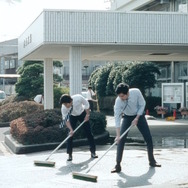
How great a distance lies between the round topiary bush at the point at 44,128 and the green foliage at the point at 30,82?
15.9m

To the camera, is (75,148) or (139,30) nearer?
(75,148)

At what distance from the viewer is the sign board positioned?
25.4m

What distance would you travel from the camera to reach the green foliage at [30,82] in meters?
31.1

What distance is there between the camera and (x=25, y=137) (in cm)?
1291

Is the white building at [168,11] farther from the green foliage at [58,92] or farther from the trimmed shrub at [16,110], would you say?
the trimmed shrub at [16,110]

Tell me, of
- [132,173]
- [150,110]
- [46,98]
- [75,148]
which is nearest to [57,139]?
[75,148]

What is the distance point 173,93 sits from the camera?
25906 millimetres

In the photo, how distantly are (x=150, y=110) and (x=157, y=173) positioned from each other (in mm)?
22376

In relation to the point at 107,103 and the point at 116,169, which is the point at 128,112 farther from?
the point at 107,103

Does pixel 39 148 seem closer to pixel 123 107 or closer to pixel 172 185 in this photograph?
pixel 123 107

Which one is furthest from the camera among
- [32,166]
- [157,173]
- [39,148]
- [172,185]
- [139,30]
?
[139,30]

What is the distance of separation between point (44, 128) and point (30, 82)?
59.7 ft

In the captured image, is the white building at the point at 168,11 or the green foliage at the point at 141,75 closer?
the green foliage at the point at 141,75

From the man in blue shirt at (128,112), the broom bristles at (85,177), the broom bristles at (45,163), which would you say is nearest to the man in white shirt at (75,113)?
the broom bristles at (45,163)
